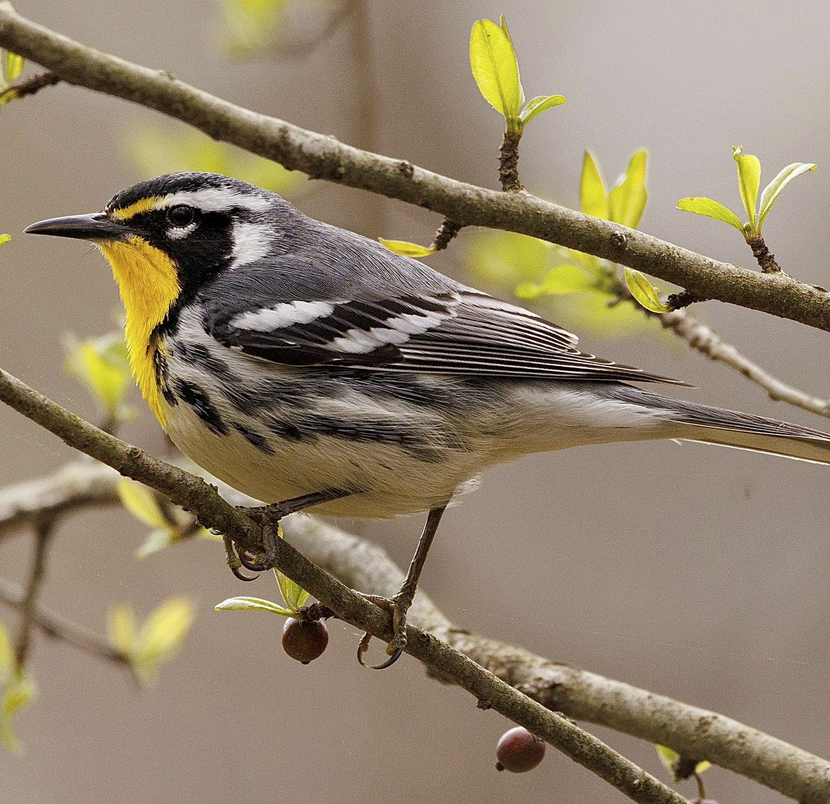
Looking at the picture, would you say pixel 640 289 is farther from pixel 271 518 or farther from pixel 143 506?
pixel 143 506

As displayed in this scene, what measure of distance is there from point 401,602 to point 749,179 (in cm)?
121

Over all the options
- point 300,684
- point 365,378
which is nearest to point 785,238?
point 300,684

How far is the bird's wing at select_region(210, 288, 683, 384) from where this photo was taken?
2.35 meters

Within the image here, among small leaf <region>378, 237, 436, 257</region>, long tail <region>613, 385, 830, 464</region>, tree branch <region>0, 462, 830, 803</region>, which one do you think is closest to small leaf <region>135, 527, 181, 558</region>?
tree branch <region>0, 462, 830, 803</region>

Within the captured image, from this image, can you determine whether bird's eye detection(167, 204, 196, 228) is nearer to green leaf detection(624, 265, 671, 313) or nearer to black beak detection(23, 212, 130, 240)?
black beak detection(23, 212, 130, 240)

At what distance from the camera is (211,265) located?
2.56 metres

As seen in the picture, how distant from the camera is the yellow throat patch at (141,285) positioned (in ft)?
8.00

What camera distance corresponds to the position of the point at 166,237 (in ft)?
8.29

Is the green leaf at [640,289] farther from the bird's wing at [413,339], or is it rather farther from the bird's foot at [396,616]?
the bird's foot at [396,616]

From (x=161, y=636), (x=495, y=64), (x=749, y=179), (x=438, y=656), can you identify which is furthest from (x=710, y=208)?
(x=161, y=636)

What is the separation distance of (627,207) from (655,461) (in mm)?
3678

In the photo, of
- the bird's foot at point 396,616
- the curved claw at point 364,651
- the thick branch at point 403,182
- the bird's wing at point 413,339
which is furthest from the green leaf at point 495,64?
the curved claw at point 364,651

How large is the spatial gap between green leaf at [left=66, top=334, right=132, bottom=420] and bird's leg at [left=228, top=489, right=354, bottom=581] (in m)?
0.94

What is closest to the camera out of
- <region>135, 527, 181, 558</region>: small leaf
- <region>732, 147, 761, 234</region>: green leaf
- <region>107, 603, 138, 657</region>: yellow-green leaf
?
<region>732, 147, 761, 234</region>: green leaf
